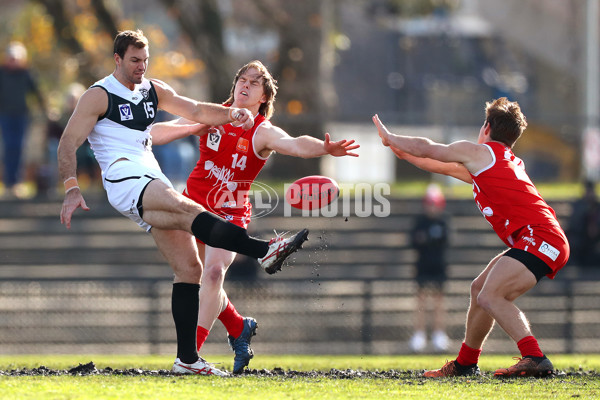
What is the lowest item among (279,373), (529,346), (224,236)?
(279,373)

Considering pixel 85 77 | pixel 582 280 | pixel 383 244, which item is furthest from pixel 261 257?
pixel 85 77

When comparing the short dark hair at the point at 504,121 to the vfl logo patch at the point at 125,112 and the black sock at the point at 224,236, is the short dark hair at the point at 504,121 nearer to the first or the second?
the black sock at the point at 224,236

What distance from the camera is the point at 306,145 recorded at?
23.0 feet

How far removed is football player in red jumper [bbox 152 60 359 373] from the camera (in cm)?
736

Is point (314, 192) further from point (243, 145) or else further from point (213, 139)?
point (213, 139)

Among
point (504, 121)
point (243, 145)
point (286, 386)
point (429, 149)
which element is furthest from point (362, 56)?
point (286, 386)

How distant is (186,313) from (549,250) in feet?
8.22

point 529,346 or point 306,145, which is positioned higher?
point 306,145

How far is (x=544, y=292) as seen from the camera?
46.6 ft

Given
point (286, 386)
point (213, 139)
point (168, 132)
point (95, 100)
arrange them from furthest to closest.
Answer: point (168, 132)
point (213, 139)
point (95, 100)
point (286, 386)

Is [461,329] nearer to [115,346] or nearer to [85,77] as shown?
[115,346]

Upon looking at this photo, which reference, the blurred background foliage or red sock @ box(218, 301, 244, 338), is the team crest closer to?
red sock @ box(218, 301, 244, 338)

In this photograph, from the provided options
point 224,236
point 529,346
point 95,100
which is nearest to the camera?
point 224,236

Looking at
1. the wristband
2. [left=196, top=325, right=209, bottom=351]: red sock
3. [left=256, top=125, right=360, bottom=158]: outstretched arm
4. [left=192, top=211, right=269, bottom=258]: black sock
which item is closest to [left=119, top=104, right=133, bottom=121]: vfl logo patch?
the wristband
